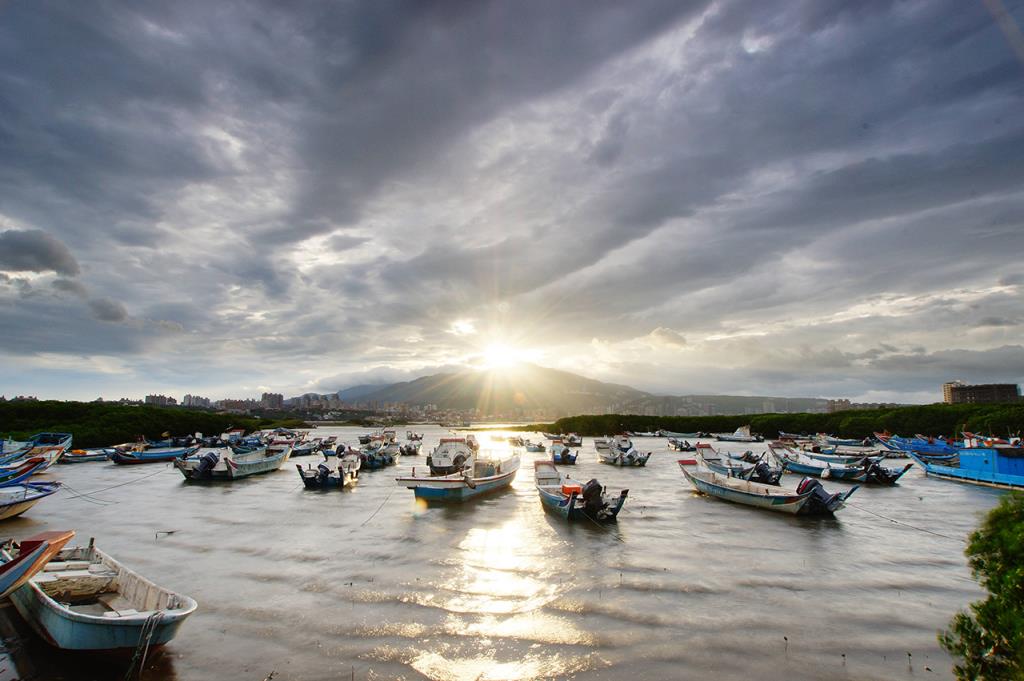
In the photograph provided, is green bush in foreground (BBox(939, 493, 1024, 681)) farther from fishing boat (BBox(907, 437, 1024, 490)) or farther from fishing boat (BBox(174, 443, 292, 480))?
fishing boat (BBox(174, 443, 292, 480))

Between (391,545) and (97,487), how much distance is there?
1275 inches

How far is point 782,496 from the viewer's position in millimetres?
26859

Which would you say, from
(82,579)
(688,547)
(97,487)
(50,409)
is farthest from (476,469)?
(50,409)

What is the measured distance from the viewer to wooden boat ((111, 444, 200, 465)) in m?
55.8

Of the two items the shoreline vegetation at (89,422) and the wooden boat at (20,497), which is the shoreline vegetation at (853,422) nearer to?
the shoreline vegetation at (89,422)

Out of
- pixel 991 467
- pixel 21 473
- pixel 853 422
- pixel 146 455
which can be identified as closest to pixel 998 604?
pixel 21 473

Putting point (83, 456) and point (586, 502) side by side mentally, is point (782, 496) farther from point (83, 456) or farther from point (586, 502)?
point (83, 456)

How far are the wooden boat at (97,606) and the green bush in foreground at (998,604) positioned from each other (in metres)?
12.6

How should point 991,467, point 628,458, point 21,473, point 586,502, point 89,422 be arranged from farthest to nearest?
point 89,422
point 628,458
point 991,467
point 21,473
point 586,502

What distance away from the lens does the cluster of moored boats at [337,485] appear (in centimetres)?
1034

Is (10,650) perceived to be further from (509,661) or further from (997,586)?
(997,586)

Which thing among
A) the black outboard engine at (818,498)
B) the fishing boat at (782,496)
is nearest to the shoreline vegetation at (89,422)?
the fishing boat at (782,496)

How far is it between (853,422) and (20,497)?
122m

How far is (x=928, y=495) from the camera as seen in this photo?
34.9 meters
